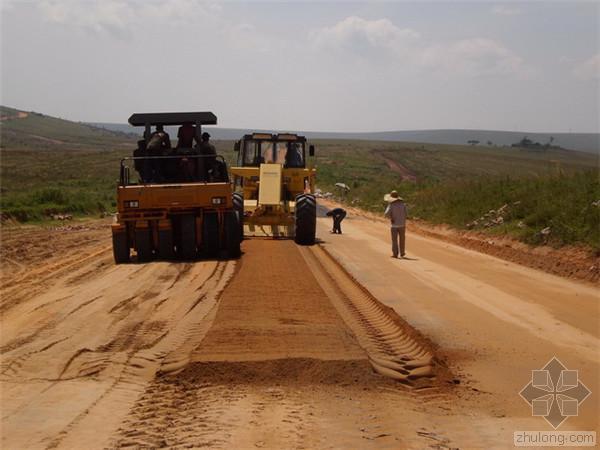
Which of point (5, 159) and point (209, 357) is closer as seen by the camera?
point (209, 357)

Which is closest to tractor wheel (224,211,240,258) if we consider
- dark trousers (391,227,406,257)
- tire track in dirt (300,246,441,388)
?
tire track in dirt (300,246,441,388)

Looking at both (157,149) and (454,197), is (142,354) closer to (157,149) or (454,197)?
(157,149)

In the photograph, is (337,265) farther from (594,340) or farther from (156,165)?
(594,340)

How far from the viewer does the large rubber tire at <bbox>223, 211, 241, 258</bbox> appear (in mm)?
15844

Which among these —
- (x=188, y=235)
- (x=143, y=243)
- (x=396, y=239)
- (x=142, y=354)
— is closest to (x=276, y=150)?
(x=396, y=239)

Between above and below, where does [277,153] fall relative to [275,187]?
above

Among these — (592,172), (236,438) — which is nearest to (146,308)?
(236,438)

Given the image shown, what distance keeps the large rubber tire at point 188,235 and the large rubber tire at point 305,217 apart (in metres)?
3.91

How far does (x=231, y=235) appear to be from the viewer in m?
15.9

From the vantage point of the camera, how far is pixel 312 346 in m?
7.91

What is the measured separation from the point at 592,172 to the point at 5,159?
62630 millimetres

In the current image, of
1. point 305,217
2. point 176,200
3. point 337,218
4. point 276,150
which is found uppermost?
Result: point 276,150

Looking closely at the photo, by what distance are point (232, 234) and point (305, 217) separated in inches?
131

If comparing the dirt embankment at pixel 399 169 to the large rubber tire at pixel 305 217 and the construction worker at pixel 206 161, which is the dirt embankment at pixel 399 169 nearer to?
the large rubber tire at pixel 305 217
